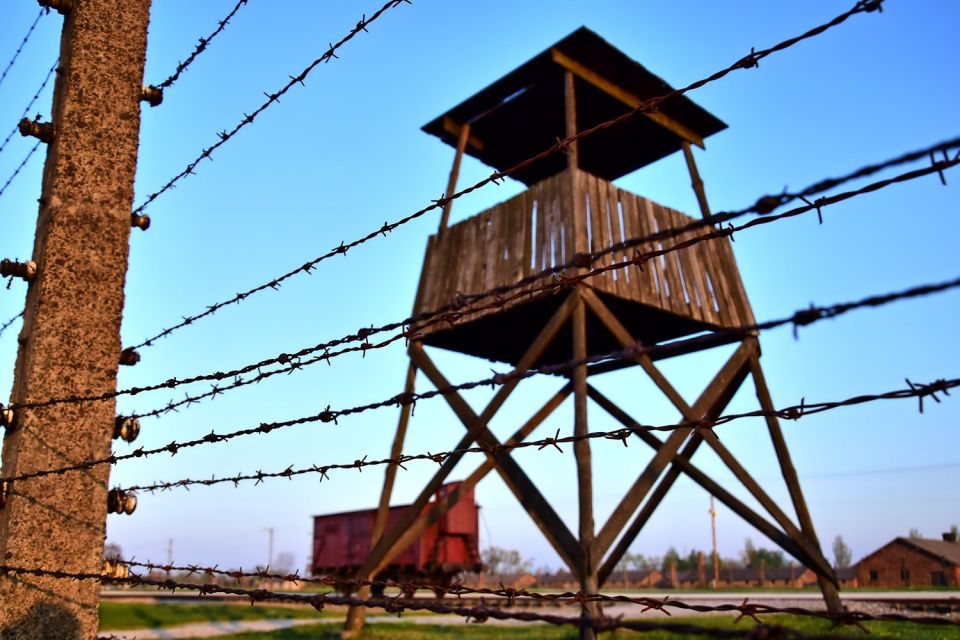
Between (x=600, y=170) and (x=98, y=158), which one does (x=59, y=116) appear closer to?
(x=98, y=158)

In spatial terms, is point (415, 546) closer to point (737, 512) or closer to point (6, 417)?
point (737, 512)

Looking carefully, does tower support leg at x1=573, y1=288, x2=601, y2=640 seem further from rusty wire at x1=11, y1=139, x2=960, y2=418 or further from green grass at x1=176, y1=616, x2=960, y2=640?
rusty wire at x1=11, y1=139, x2=960, y2=418

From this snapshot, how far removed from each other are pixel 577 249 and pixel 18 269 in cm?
586

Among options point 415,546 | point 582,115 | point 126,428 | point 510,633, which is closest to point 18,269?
point 126,428

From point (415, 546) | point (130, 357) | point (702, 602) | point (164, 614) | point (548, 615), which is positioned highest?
point (130, 357)

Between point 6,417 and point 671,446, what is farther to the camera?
point 671,446

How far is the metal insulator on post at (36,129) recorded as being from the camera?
4203 mm

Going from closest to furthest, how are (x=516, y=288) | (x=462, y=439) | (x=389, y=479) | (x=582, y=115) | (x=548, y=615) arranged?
(x=548, y=615) → (x=516, y=288) → (x=462, y=439) → (x=389, y=479) → (x=582, y=115)

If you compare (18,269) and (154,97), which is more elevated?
(154,97)

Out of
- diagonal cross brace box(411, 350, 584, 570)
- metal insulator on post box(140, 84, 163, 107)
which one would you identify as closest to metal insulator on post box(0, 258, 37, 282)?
metal insulator on post box(140, 84, 163, 107)

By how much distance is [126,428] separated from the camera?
13.3ft

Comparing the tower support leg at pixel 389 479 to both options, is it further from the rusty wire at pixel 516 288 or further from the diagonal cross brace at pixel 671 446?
the rusty wire at pixel 516 288

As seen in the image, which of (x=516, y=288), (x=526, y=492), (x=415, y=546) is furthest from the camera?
(x=415, y=546)

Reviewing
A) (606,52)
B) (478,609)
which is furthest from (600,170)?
(478,609)
